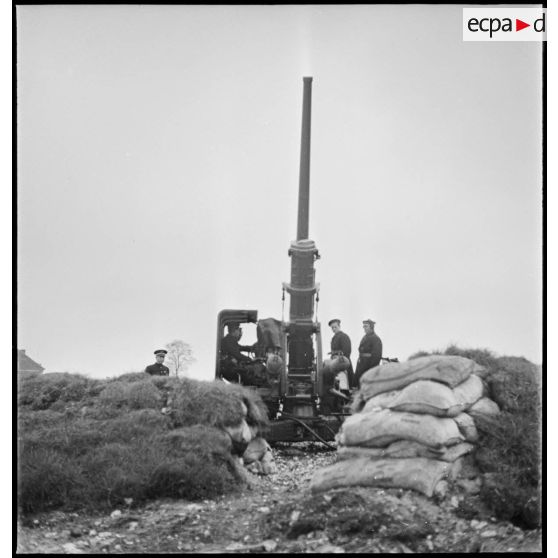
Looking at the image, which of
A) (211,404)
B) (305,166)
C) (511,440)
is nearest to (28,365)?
(211,404)

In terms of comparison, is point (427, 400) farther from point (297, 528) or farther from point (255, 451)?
point (255, 451)

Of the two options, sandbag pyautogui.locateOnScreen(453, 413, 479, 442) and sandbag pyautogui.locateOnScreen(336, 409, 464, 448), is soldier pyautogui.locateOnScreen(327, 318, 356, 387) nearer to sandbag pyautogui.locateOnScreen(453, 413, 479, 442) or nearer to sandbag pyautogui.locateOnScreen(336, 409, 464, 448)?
sandbag pyautogui.locateOnScreen(336, 409, 464, 448)

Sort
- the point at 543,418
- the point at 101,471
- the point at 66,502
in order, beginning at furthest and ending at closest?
the point at 101,471 → the point at 66,502 → the point at 543,418

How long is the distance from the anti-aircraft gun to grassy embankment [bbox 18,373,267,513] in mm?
1828

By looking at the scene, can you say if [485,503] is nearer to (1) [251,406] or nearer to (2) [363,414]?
(2) [363,414]

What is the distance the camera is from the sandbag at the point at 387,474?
27.7ft

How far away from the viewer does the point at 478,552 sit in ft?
24.4

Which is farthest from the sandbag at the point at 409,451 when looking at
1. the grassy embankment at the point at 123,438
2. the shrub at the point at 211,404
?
the shrub at the point at 211,404

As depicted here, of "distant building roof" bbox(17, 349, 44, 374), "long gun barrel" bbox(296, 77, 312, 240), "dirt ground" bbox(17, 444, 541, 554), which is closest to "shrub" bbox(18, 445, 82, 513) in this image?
"dirt ground" bbox(17, 444, 541, 554)

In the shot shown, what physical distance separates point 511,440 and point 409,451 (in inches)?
46.4

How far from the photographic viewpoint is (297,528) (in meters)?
7.86

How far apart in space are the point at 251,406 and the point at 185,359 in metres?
3.54

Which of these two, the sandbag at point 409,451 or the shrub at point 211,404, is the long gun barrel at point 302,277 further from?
the sandbag at point 409,451

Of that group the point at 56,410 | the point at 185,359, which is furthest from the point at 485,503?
the point at 185,359
